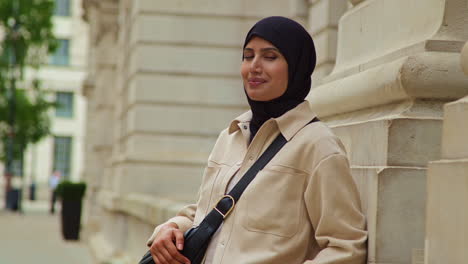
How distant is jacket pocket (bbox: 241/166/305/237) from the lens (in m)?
3.32

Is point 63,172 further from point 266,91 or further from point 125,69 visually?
point 266,91

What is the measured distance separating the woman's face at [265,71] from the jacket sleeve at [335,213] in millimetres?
371

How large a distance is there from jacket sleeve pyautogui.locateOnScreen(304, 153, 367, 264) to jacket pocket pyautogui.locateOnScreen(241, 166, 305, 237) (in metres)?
0.07

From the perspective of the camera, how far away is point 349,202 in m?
3.21

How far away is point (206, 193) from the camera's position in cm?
368

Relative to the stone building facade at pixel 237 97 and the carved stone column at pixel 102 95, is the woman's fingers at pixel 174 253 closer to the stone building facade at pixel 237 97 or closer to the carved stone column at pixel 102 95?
the stone building facade at pixel 237 97

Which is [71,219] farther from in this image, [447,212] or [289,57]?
[447,212]

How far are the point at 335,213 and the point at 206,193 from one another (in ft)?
2.28

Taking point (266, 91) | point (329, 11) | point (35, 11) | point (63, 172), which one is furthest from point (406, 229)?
point (63, 172)

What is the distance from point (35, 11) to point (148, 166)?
20.6 metres

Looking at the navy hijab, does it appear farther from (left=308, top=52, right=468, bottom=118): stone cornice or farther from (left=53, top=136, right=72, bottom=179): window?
(left=53, top=136, right=72, bottom=179): window

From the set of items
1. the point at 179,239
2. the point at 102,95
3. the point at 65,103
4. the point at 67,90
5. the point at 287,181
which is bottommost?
the point at 65,103

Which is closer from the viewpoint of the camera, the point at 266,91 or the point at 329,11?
the point at 266,91

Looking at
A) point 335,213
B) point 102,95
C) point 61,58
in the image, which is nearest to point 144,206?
point 335,213
